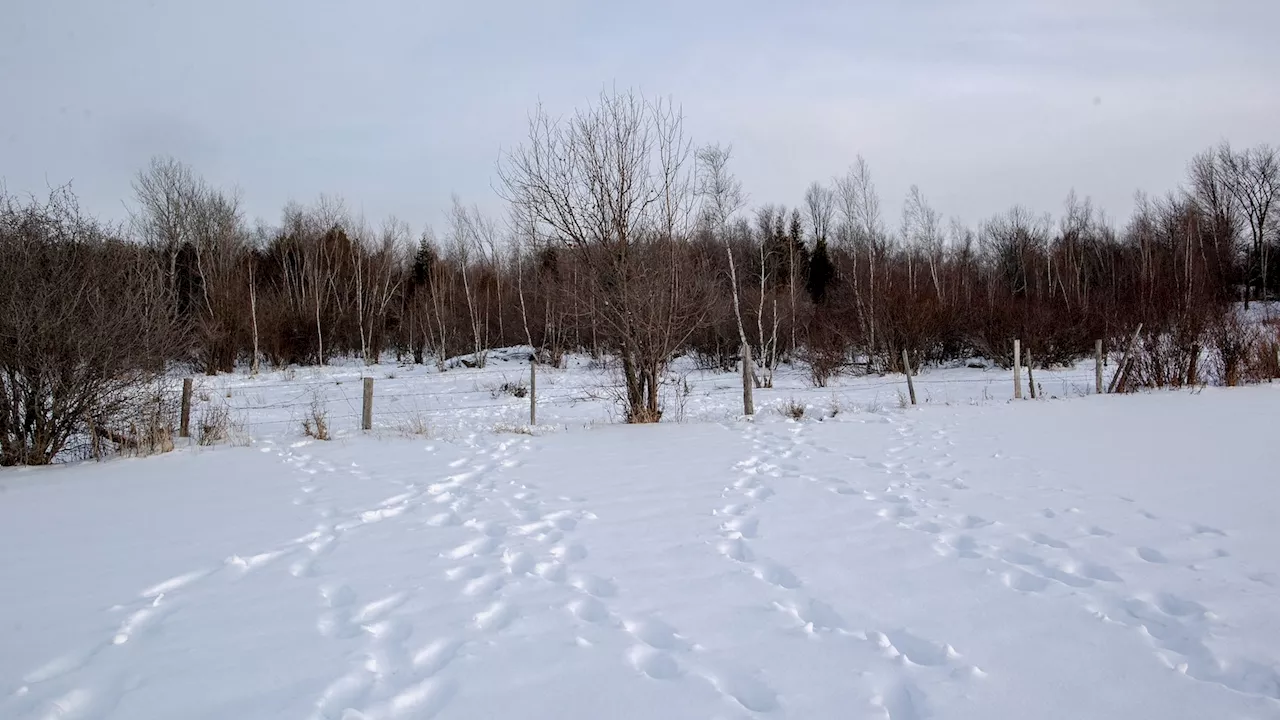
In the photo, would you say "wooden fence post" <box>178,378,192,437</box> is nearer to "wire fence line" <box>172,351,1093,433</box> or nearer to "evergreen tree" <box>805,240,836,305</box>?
"wire fence line" <box>172,351,1093,433</box>

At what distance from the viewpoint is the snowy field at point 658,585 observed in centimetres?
256

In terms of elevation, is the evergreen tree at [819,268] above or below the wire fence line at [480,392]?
above

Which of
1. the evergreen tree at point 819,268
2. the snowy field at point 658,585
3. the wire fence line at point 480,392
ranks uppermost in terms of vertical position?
the evergreen tree at point 819,268

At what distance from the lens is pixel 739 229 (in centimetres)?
3562

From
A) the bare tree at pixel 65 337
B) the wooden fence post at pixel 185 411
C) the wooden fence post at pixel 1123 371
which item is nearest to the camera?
the bare tree at pixel 65 337

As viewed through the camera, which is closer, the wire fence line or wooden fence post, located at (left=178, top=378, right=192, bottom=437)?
wooden fence post, located at (left=178, top=378, right=192, bottom=437)

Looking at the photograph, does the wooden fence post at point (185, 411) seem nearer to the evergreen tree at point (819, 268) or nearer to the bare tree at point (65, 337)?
the bare tree at point (65, 337)

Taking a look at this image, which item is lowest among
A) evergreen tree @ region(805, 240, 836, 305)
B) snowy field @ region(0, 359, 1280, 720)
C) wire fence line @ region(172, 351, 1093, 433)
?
snowy field @ region(0, 359, 1280, 720)

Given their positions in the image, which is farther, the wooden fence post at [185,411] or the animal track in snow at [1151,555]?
the wooden fence post at [185,411]

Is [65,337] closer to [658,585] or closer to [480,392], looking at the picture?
[658,585]

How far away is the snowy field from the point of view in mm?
2564

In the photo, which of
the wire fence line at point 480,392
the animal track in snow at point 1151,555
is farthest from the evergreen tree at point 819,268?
the animal track in snow at point 1151,555

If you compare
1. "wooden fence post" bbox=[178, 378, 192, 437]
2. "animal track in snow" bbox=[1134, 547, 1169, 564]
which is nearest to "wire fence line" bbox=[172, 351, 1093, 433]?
"wooden fence post" bbox=[178, 378, 192, 437]

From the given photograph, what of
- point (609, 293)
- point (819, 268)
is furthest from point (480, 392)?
point (819, 268)
